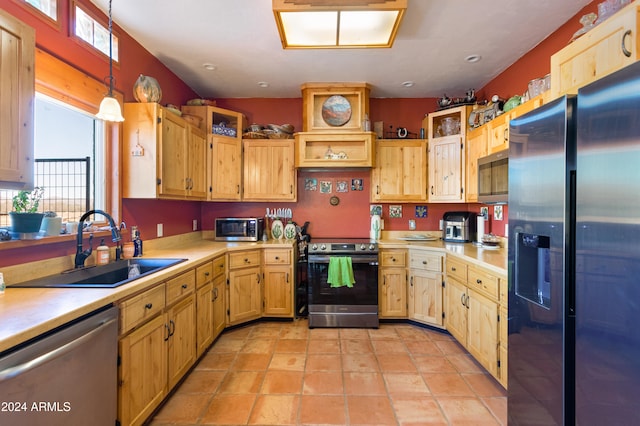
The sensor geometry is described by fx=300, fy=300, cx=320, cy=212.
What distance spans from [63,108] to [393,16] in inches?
93.5

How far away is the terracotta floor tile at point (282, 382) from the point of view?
7.19 ft

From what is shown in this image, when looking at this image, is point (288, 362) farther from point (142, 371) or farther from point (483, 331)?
point (483, 331)

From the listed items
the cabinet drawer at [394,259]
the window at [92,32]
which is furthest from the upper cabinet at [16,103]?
the cabinet drawer at [394,259]

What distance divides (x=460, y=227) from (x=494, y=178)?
1.14 meters

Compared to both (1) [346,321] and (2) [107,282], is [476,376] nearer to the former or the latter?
(1) [346,321]

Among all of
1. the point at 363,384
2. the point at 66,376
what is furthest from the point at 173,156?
the point at 363,384

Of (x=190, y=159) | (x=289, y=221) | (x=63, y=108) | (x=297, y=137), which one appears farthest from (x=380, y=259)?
(x=63, y=108)

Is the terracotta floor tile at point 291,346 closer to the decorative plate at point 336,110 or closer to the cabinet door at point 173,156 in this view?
the cabinet door at point 173,156

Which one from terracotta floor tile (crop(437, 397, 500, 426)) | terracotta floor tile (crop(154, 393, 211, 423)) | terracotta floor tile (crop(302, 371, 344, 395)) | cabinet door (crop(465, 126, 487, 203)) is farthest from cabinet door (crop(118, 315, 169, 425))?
cabinet door (crop(465, 126, 487, 203))

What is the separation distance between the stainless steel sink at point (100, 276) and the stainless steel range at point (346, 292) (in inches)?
60.1

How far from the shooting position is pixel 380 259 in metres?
3.43

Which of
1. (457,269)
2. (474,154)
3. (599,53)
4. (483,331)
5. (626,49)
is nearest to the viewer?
(626,49)

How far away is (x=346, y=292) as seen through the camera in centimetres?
336

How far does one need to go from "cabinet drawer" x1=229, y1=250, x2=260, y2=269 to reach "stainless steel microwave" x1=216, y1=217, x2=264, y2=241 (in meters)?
0.32
